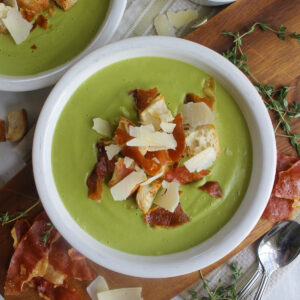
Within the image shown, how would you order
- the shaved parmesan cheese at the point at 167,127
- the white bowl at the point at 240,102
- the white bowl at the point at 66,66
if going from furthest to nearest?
the white bowl at the point at 66,66, the white bowl at the point at 240,102, the shaved parmesan cheese at the point at 167,127

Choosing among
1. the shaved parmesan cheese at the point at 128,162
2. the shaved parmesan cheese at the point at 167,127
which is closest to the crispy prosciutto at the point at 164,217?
the shaved parmesan cheese at the point at 128,162

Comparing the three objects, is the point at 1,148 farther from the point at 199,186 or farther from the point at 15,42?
the point at 199,186

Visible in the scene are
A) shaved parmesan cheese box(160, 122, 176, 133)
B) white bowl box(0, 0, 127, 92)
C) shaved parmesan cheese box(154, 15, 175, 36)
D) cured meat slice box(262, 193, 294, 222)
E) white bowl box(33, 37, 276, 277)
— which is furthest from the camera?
shaved parmesan cheese box(154, 15, 175, 36)

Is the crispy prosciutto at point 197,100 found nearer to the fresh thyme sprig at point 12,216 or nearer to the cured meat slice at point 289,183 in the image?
the cured meat slice at point 289,183

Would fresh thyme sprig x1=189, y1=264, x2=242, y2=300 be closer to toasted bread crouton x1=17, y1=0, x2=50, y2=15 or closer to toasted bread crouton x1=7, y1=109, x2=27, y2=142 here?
toasted bread crouton x1=7, y1=109, x2=27, y2=142

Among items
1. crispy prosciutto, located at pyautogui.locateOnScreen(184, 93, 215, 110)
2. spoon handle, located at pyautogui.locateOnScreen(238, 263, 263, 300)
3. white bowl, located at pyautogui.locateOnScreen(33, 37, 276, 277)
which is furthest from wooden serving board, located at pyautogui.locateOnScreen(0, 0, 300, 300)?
crispy prosciutto, located at pyautogui.locateOnScreen(184, 93, 215, 110)

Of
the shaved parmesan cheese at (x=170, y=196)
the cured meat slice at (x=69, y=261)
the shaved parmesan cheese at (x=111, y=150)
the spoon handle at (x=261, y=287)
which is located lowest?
the spoon handle at (x=261, y=287)
